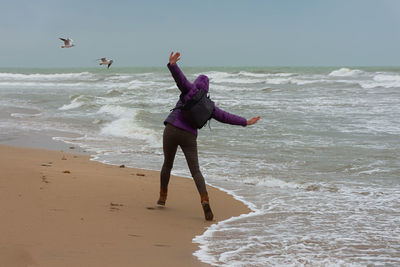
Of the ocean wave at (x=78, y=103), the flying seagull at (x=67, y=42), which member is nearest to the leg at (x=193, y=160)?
the flying seagull at (x=67, y=42)

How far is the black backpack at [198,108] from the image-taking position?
214 inches

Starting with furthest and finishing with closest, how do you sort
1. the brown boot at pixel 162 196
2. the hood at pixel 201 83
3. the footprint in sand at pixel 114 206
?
the brown boot at pixel 162 196 < the footprint in sand at pixel 114 206 < the hood at pixel 201 83

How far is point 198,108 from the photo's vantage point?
215 inches

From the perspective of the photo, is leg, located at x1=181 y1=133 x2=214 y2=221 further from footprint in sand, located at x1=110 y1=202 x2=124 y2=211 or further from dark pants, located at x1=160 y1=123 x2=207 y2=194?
footprint in sand, located at x1=110 y1=202 x2=124 y2=211

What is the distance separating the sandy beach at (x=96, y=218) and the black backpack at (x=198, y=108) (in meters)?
1.11

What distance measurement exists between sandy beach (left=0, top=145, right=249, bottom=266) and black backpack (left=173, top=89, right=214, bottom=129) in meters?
1.11

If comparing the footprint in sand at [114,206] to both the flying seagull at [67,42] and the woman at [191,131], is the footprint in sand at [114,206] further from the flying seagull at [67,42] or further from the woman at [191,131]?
the flying seagull at [67,42]

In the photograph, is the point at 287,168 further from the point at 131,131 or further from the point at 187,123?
the point at 131,131

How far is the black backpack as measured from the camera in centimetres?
544

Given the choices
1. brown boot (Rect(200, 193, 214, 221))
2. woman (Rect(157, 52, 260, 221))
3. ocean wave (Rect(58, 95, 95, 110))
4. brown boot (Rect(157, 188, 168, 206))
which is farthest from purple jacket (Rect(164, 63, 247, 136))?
ocean wave (Rect(58, 95, 95, 110))

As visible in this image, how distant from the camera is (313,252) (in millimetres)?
4633

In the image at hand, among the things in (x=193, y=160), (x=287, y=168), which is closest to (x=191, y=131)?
(x=193, y=160)

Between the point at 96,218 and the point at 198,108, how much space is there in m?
1.52

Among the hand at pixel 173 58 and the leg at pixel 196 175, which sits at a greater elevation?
the hand at pixel 173 58
